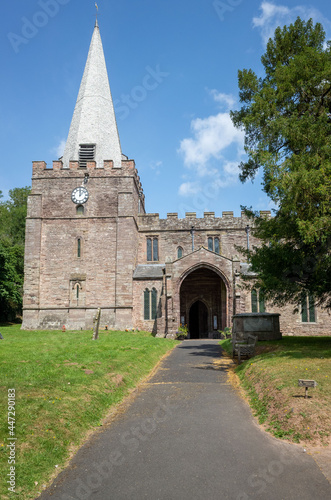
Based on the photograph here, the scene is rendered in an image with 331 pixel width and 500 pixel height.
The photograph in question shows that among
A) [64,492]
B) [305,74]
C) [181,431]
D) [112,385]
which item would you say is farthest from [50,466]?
[305,74]

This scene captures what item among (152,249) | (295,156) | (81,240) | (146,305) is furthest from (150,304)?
(295,156)

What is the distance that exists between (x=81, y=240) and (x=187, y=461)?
28.4m

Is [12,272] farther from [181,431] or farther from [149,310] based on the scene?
[181,431]

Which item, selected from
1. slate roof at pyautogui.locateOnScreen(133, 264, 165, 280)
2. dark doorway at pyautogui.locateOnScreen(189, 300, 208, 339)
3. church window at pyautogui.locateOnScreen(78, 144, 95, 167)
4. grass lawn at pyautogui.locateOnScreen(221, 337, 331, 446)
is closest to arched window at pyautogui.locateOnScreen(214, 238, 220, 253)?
dark doorway at pyautogui.locateOnScreen(189, 300, 208, 339)

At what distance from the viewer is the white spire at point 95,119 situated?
3538 cm

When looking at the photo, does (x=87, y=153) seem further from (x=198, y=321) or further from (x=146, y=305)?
(x=198, y=321)

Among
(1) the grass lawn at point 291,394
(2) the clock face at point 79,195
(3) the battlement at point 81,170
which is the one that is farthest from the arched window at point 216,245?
(1) the grass lawn at point 291,394

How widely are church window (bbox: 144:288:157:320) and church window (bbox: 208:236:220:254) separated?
298 inches

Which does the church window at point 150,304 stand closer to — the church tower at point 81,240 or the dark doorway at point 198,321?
the church tower at point 81,240

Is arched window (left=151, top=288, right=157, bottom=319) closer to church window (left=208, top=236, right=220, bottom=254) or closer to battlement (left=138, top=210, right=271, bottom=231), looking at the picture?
battlement (left=138, top=210, right=271, bottom=231)

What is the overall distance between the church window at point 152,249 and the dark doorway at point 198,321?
18.3ft

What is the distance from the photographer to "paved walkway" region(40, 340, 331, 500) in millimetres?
4977

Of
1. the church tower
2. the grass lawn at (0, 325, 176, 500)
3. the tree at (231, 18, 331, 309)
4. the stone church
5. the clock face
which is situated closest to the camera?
the grass lawn at (0, 325, 176, 500)

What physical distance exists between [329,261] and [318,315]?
67.0 ft
